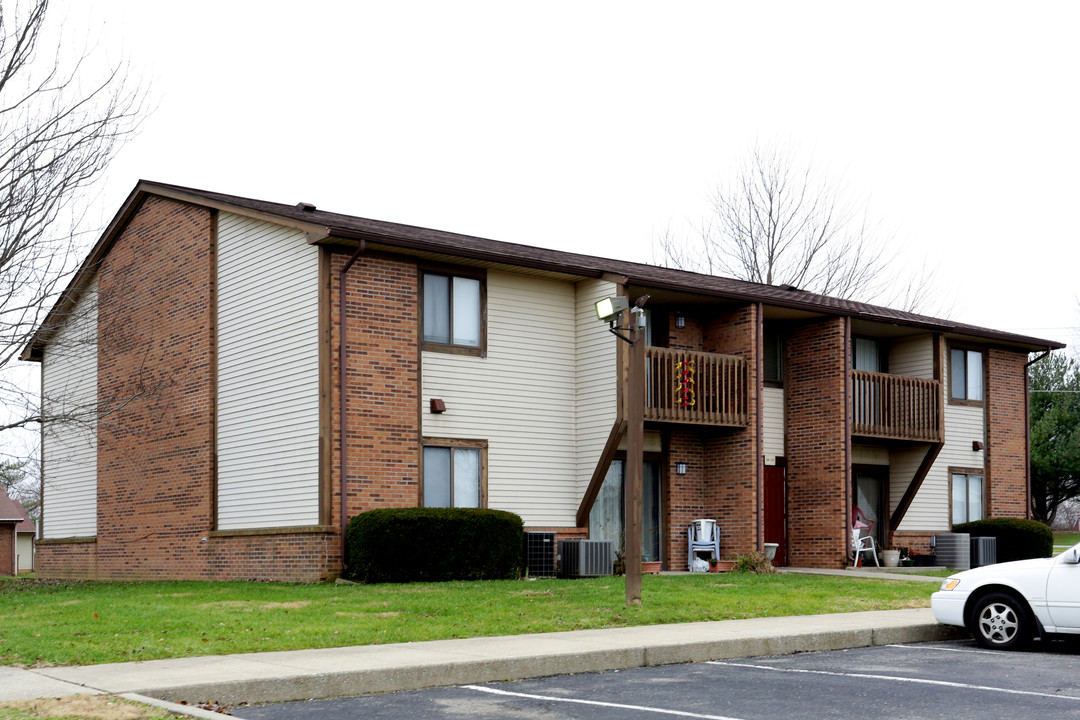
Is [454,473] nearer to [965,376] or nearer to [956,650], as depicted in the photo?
[956,650]

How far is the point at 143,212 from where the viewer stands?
84.9ft

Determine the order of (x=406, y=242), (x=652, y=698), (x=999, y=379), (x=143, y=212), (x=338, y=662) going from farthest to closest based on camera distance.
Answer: (x=999, y=379) < (x=143, y=212) < (x=406, y=242) < (x=338, y=662) < (x=652, y=698)

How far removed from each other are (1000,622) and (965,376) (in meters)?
17.8

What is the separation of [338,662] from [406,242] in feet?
34.6

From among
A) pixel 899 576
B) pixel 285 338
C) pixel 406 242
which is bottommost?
pixel 899 576

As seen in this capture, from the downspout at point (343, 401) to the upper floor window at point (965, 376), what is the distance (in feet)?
51.7

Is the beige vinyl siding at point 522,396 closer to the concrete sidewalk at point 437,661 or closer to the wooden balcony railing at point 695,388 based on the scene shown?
the wooden balcony railing at point 695,388

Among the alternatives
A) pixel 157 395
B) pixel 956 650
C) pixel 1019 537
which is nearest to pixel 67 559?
pixel 157 395

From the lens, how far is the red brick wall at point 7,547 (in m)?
49.4

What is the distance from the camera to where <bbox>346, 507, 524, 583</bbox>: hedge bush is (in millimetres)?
18531

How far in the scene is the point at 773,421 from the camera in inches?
1021

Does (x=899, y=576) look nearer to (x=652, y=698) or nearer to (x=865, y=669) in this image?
(x=865, y=669)

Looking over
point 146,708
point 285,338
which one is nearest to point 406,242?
point 285,338

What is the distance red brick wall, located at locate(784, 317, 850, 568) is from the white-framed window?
5259mm
